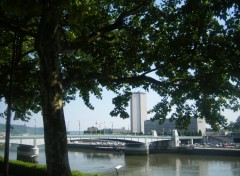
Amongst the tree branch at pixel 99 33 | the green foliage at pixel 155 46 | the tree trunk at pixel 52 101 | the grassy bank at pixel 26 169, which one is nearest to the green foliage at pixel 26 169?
the grassy bank at pixel 26 169

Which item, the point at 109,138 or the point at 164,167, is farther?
the point at 109,138

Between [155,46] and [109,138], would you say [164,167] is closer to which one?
[109,138]

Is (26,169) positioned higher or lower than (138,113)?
lower

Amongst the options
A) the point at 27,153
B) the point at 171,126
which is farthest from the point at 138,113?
the point at 27,153

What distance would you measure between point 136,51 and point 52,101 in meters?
4.61

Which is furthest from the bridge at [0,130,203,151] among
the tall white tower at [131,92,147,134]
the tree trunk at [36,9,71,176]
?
the tree trunk at [36,9,71,176]

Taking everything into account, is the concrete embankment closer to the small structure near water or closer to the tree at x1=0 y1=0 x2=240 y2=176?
the small structure near water

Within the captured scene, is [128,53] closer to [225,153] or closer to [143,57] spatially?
[143,57]

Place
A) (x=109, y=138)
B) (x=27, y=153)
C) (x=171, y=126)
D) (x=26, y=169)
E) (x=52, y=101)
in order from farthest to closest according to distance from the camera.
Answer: (x=171, y=126) < (x=109, y=138) < (x=27, y=153) < (x=26, y=169) < (x=52, y=101)

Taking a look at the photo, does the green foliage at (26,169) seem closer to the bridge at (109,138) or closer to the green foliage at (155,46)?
the green foliage at (155,46)

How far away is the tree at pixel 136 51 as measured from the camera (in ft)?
26.8

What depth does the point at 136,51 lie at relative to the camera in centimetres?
1220

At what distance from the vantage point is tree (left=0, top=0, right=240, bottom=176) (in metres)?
8.17

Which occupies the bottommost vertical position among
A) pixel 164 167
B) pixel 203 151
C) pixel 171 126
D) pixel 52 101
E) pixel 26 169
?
pixel 164 167
